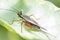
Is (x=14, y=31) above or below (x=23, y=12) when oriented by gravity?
below

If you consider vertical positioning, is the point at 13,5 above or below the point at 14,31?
above

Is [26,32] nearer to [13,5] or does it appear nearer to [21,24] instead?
[21,24]

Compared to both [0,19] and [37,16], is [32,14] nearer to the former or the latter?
[37,16]

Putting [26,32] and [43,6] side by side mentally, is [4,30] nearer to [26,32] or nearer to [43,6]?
[26,32]

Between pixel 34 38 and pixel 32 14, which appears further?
pixel 32 14

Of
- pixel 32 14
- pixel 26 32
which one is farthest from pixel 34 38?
pixel 32 14

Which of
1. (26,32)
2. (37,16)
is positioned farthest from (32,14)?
(26,32)

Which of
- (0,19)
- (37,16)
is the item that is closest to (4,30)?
(0,19)

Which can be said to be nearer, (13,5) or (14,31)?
(14,31)
